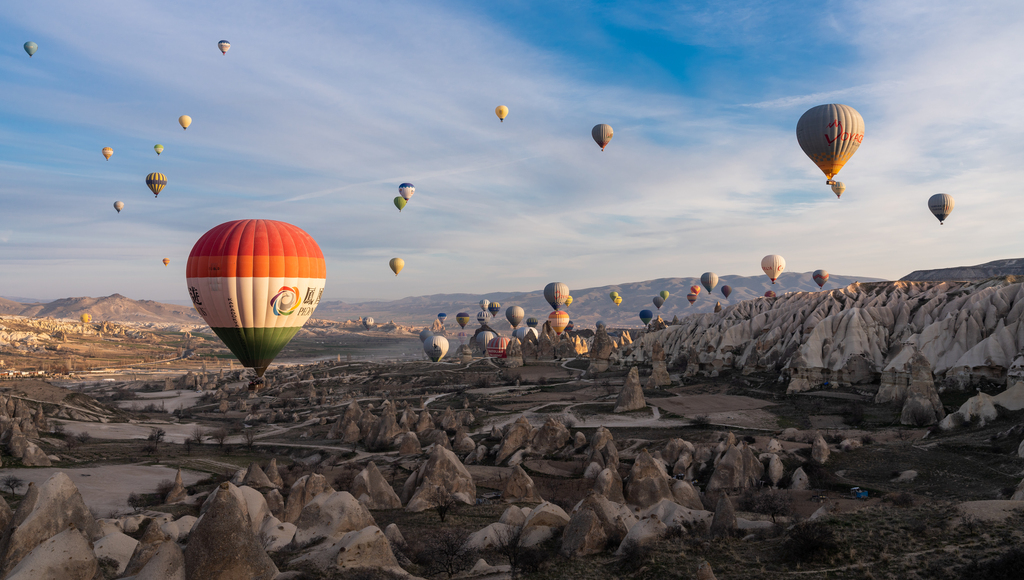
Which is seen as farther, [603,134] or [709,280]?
[709,280]

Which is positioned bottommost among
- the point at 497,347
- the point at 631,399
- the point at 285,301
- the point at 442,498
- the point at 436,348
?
the point at 631,399

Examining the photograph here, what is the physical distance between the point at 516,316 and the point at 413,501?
515 ft

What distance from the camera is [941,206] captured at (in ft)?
308

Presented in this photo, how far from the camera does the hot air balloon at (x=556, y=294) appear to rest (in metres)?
166

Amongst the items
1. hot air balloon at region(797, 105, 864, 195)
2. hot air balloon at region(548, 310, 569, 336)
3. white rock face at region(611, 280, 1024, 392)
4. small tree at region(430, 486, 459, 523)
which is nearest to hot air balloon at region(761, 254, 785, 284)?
white rock face at region(611, 280, 1024, 392)

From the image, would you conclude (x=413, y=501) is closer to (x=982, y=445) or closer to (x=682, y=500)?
(x=682, y=500)

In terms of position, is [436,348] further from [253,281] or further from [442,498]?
[442,498]

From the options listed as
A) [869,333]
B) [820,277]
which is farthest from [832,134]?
[820,277]

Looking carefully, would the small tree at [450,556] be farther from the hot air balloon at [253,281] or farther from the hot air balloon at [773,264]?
the hot air balloon at [773,264]

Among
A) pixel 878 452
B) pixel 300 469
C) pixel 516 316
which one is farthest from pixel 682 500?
pixel 516 316

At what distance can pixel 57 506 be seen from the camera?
22391mm

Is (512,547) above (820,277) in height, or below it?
below

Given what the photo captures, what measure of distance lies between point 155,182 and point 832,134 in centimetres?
10065

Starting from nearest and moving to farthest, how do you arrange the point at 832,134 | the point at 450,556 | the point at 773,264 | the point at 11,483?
the point at 450,556 → the point at 11,483 → the point at 832,134 → the point at 773,264
